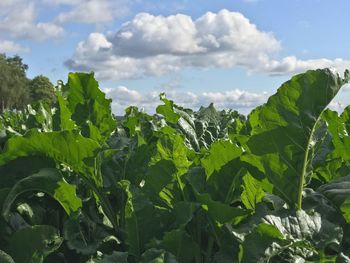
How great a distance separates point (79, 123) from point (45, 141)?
1.11 meters

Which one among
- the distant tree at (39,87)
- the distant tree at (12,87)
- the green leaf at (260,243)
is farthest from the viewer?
the distant tree at (39,87)

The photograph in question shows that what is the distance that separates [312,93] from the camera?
1746mm

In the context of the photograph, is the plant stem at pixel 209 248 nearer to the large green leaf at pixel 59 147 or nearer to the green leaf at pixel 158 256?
the green leaf at pixel 158 256

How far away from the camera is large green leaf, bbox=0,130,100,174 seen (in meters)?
1.95

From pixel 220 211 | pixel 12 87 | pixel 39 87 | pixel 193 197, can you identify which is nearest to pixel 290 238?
pixel 220 211

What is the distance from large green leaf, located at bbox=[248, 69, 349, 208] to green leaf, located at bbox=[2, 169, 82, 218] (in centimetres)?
66

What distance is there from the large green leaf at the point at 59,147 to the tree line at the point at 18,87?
81301mm

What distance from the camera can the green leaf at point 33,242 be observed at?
70.9 inches

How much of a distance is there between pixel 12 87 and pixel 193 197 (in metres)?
87.7

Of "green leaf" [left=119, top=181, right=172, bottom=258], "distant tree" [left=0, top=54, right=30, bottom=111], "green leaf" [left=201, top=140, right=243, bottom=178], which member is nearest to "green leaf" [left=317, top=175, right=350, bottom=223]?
"green leaf" [left=201, top=140, right=243, bottom=178]

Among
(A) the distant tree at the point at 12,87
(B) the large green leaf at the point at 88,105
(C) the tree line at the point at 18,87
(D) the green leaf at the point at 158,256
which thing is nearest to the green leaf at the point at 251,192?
(D) the green leaf at the point at 158,256

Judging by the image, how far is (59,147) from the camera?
1.98 m

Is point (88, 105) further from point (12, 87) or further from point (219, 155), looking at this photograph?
point (12, 87)

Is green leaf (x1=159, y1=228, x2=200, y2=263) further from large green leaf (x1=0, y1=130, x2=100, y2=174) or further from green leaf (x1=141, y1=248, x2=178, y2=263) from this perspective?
large green leaf (x1=0, y1=130, x2=100, y2=174)
